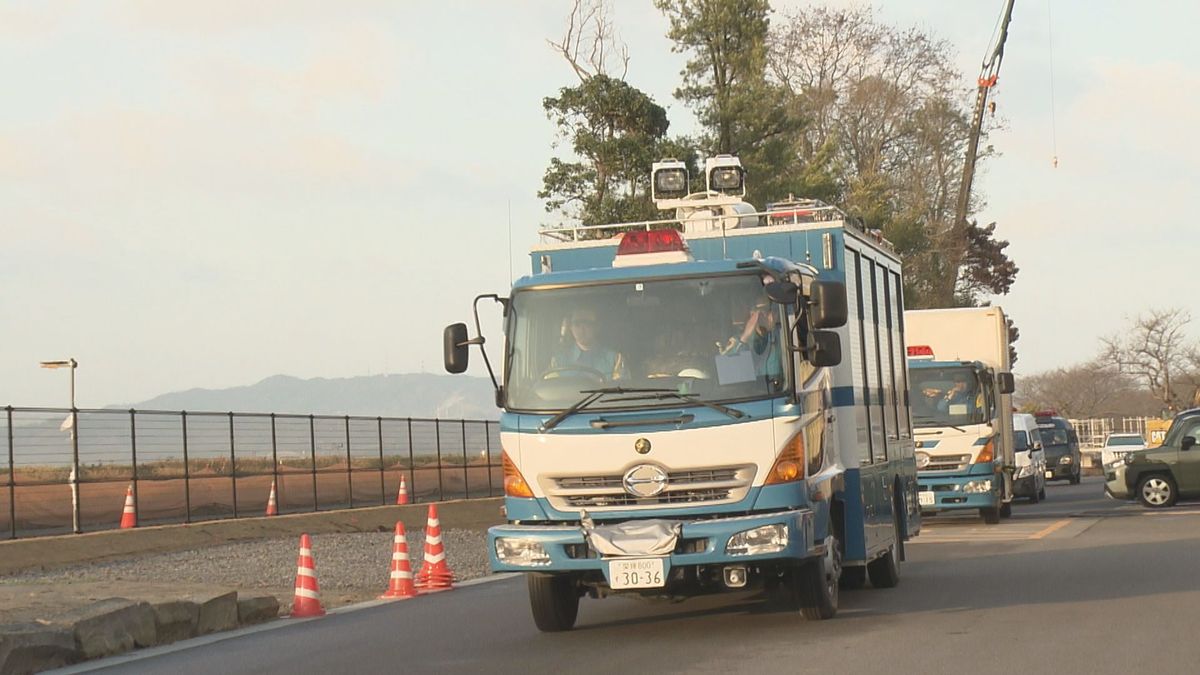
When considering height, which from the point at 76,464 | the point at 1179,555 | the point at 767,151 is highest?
the point at 767,151

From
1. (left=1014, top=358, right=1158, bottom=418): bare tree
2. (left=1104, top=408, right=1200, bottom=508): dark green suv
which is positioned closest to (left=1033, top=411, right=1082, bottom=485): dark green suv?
(left=1104, top=408, right=1200, bottom=508): dark green suv

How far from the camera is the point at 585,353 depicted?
506 inches

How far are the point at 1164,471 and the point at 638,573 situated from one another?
937 inches

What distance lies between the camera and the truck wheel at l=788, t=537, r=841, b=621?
1348 centimetres

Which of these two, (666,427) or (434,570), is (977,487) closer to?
(434,570)

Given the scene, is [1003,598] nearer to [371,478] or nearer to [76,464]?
[76,464]

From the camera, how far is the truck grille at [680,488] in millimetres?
12438

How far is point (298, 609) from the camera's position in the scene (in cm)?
1677

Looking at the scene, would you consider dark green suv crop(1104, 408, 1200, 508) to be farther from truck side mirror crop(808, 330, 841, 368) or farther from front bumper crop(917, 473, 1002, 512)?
truck side mirror crop(808, 330, 841, 368)

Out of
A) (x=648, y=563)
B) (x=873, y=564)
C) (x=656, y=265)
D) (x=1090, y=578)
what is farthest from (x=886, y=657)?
(x=1090, y=578)

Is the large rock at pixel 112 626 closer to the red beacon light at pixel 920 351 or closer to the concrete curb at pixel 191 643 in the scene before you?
the concrete curb at pixel 191 643

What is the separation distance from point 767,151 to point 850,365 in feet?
107

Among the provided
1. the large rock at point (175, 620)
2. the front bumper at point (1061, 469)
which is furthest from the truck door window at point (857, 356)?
the front bumper at point (1061, 469)

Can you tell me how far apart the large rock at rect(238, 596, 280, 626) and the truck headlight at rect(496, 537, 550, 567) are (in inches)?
164
